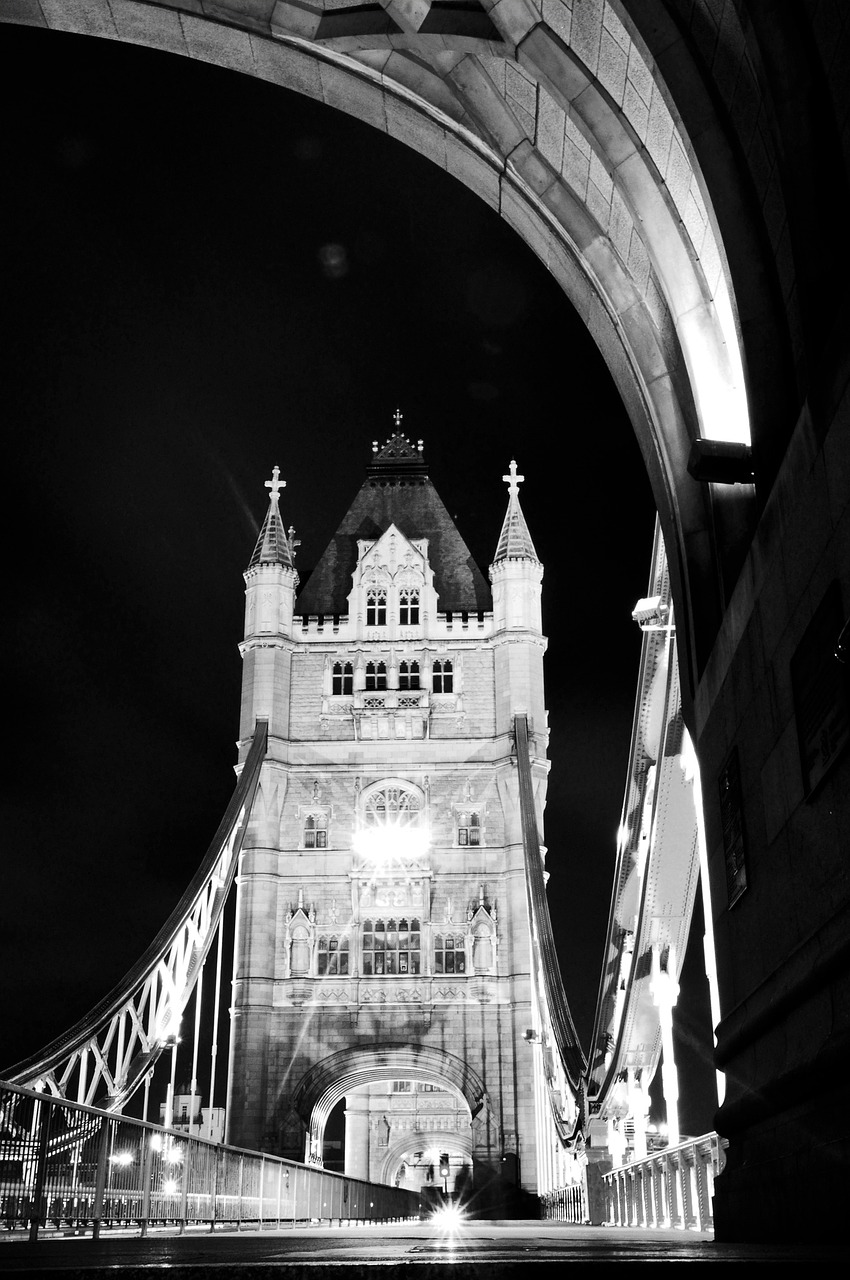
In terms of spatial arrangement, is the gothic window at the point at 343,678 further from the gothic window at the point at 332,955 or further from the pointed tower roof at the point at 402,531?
the gothic window at the point at 332,955

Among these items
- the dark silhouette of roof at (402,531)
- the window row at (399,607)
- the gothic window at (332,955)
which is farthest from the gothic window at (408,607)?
the gothic window at (332,955)

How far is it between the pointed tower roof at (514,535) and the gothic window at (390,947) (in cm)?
1234

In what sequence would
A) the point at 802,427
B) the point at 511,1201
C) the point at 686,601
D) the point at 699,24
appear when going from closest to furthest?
the point at 802,427 < the point at 699,24 < the point at 686,601 < the point at 511,1201

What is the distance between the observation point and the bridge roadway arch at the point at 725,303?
4.71 meters

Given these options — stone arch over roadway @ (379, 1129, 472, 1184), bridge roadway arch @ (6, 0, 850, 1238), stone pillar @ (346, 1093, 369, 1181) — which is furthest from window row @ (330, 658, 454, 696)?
bridge roadway arch @ (6, 0, 850, 1238)

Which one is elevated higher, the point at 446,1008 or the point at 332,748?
the point at 332,748

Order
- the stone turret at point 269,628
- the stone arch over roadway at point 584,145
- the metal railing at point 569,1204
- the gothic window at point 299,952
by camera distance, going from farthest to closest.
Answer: the stone turret at point 269,628, the gothic window at point 299,952, the metal railing at point 569,1204, the stone arch over roadway at point 584,145

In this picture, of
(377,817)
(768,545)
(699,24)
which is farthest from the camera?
(377,817)

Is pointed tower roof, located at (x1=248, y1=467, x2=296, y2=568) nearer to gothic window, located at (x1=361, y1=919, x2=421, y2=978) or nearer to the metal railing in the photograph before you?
gothic window, located at (x1=361, y1=919, x2=421, y2=978)

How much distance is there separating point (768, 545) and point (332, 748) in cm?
3361

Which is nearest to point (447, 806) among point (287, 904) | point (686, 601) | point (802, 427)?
point (287, 904)

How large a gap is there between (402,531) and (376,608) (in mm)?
3717

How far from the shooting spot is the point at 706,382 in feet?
24.8

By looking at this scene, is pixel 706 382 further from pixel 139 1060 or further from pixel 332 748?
pixel 332 748
